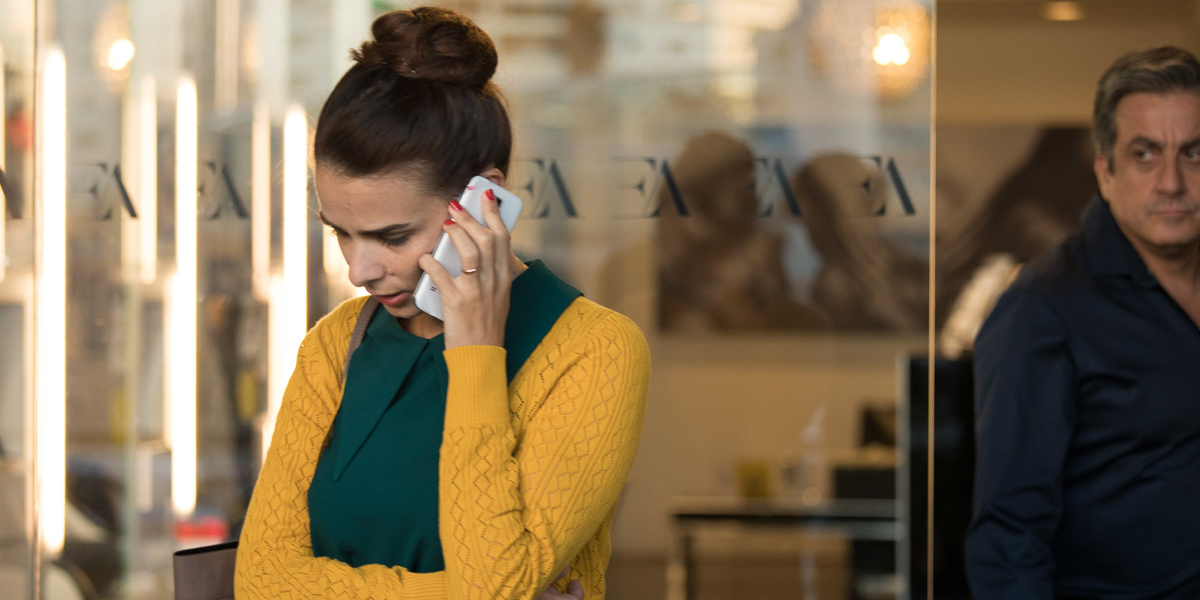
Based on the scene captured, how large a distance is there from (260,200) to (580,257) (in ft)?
3.43

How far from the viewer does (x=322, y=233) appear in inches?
132

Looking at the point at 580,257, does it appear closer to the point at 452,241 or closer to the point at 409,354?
the point at 409,354

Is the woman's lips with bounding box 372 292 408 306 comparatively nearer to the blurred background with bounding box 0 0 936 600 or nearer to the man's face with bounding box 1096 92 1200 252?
the man's face with bounding box 1096 92 1200 252

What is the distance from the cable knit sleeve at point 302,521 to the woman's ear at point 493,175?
14.3 inches

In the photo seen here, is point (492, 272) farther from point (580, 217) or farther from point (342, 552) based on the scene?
point (580, 217)

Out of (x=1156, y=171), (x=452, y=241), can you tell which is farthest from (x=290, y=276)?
(x=1156, y=171)

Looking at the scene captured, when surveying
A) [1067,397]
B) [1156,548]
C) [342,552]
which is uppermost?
[1067,397]

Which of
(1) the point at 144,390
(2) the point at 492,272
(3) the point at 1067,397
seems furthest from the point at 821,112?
(1) the point at 144,390

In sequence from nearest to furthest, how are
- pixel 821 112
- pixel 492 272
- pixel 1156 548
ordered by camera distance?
pixel 492 272 → pixel 1156 548 → pixel 821 112

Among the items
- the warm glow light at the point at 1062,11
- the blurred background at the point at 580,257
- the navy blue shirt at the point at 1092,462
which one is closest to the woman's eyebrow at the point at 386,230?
the navy blue shirt at the point at 1092,462

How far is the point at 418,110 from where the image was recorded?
1.44 metres

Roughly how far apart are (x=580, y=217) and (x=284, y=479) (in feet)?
6.11

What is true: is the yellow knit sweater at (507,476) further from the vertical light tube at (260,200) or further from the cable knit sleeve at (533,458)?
the vertical light tube at (260,200)

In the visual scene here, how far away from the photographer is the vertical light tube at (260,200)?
3369 mm
